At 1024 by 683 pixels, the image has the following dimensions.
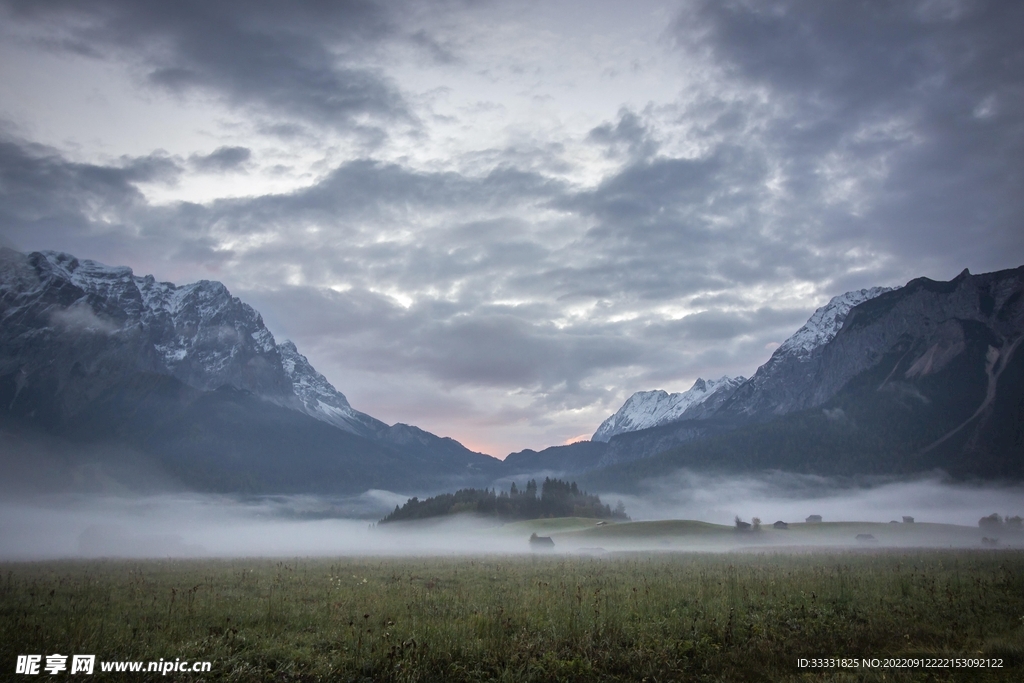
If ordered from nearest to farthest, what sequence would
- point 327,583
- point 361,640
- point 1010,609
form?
1. point 361,640
2. point 1010,609
3. point 327,583

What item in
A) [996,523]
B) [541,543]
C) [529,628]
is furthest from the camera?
[996,523]

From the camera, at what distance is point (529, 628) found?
14914 millimetres

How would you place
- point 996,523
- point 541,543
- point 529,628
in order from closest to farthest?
point 529,628 < point 541,543 < point 996,523

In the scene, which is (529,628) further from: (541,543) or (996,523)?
(996,523)

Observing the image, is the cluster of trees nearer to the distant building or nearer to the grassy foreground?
the distant building

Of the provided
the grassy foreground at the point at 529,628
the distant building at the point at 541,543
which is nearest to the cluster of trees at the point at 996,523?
the distant building at the point at 541,543

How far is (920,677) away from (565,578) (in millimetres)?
15848

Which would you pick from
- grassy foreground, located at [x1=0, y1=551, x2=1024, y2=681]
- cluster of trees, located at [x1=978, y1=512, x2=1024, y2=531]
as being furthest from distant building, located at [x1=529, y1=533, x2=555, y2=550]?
cluster of trees, located at [x1=978, y1=512, x2=1024, y2=531]

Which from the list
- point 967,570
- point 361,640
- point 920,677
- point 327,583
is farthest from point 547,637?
point 967,570

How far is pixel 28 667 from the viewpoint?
12008 millimetres

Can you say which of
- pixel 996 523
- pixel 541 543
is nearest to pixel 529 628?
pixel 541 543

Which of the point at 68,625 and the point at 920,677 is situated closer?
the point at 920,677

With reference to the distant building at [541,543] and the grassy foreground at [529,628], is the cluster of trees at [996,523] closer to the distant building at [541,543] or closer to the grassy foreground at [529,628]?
the distant building at [541,543]

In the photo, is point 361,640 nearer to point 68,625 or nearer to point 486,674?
point 486,674
